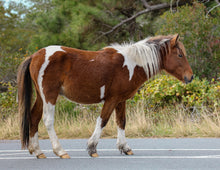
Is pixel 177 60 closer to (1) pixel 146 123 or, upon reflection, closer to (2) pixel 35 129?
(2) pixel 35 129

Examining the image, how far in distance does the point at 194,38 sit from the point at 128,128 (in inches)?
206

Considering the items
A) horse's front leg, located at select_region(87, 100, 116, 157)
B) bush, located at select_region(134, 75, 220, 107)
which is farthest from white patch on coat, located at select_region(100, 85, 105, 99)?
bush, located at select_region(134, 75, 220, 107)

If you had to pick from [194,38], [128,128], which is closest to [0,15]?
[194,38]

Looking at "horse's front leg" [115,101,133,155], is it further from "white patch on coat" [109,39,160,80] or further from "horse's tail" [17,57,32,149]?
"horse's tail" [17,57,32,149]

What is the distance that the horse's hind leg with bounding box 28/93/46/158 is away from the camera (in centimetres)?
693

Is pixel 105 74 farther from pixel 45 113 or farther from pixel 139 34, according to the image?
pixel 139 34

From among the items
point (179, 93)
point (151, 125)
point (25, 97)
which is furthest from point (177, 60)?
point (179, 93)

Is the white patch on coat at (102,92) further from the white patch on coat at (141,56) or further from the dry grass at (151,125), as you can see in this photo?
the dry grass at (151,125)

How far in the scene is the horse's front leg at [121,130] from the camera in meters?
7.11

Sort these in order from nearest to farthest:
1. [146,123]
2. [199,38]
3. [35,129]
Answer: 1. [35,129]
2. [146,123]
3. [199,38]

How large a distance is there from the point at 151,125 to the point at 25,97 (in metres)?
4.66

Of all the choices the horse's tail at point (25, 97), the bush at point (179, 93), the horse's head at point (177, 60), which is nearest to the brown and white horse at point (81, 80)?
the horse's tail at point (25, 97)

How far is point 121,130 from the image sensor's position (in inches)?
285

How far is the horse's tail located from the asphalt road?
0.57 metres
